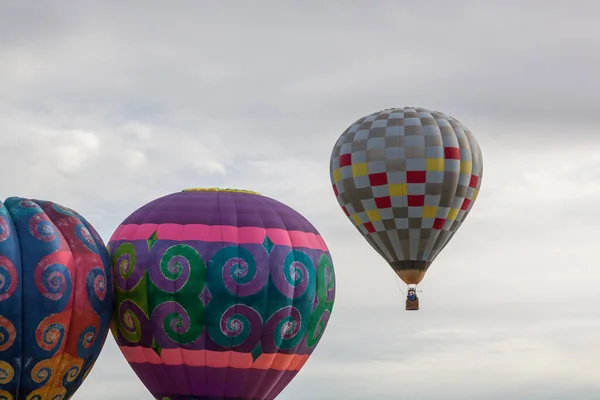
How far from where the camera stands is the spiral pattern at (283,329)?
2566 centimetres

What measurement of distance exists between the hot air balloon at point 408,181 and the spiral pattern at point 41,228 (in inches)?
495

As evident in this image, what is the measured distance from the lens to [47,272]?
2384cm

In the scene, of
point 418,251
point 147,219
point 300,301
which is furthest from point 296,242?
point 418,251

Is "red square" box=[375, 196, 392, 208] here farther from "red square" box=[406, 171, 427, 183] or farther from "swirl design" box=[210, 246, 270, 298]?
"swirl design" box=[210, 246, 270, 298]

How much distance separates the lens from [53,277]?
78.4 feet

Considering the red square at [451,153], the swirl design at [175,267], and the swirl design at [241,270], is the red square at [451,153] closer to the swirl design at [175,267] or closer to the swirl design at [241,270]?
the swirl design at [241,270]

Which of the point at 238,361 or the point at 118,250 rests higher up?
the point at 118,250

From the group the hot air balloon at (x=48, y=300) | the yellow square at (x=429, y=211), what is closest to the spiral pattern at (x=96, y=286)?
the hot air balloon at (x=48, y=300)

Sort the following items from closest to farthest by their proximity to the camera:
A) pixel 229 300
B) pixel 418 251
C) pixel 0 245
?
1. pixel 0 245
2. pixel 229 300
3. pixel 418 251

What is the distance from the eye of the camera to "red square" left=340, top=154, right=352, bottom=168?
117ft

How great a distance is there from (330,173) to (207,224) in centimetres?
1141

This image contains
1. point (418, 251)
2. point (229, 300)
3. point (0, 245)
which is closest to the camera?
point (0, 245)

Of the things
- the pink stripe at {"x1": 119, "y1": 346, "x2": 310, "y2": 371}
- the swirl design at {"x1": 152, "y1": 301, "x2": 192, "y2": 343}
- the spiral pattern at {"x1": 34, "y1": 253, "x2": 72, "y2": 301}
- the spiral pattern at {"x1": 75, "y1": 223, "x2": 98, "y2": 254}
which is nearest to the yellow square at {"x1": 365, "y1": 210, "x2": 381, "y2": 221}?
the pink stripe at {"x1": 119, "y1": 346, "x2": 310, "y2": 371}

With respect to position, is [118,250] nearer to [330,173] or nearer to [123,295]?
[123,295]
